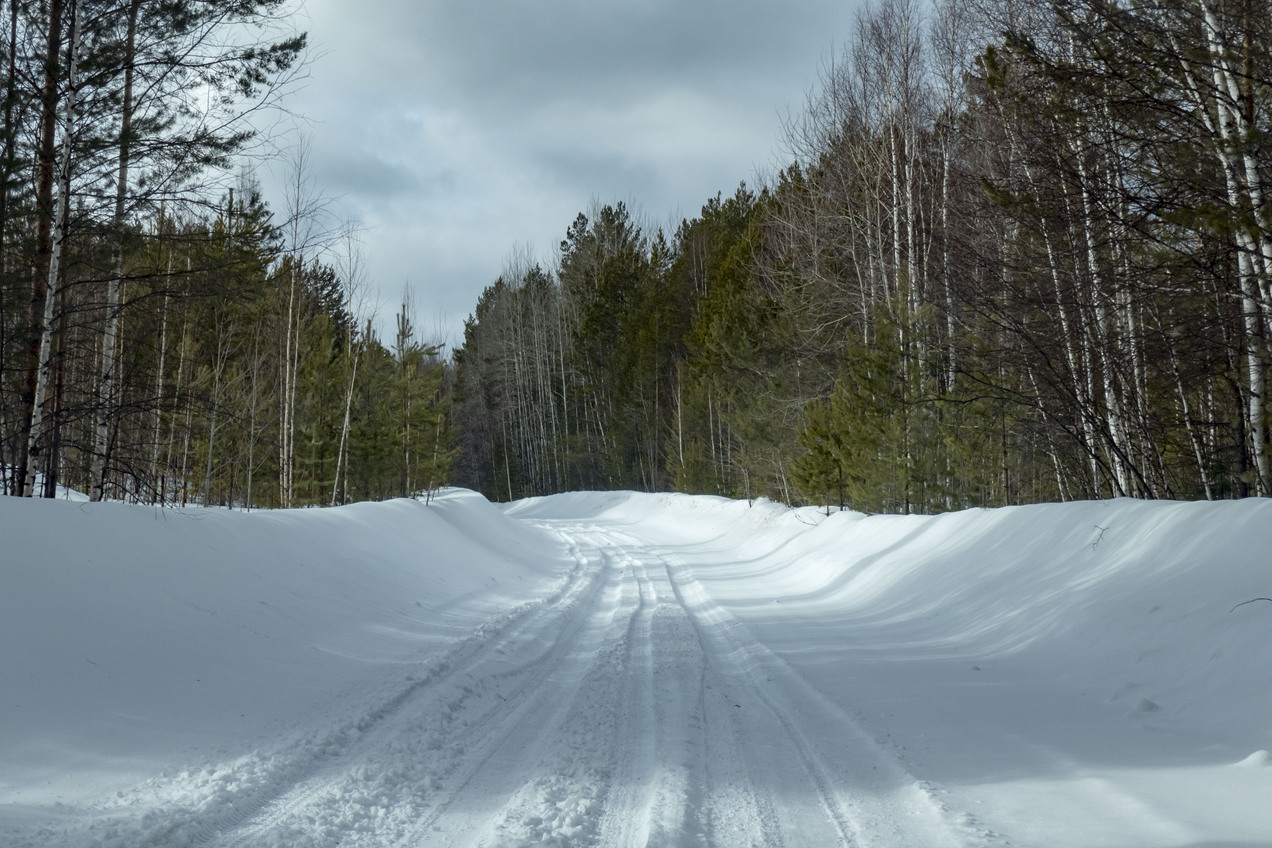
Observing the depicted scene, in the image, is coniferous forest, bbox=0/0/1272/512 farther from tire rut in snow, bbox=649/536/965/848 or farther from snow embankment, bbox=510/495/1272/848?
tire rut in snow, bbox=649/536/965/848

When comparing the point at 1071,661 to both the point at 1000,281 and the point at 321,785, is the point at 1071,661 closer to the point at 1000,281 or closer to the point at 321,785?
the point at 321,785

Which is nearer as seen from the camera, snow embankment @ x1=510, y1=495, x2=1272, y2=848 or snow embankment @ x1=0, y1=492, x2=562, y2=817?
snow embankment @ x1=510, y1=495, x2=1272, y2=848

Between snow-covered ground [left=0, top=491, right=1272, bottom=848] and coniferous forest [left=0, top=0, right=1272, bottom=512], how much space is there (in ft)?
5.21

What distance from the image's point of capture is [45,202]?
6.98 m

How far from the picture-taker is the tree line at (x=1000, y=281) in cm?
674

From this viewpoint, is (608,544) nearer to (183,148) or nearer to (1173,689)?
(183,148)

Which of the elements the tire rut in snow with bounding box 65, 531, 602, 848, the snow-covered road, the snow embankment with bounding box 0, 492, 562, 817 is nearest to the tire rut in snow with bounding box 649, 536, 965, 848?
the snow-covered road

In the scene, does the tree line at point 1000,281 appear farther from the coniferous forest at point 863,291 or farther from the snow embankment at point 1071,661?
the snow embankment at point 1071,661

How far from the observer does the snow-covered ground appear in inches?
118

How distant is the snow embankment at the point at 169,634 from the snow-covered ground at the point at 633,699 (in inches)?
0.9

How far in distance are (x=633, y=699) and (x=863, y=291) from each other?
1657 cm

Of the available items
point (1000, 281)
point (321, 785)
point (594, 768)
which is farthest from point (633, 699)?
point (1000, 281)

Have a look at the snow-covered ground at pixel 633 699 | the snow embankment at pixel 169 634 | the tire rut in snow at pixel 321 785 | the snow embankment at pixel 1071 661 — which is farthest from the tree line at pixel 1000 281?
the snow embankment at pixel 169 634

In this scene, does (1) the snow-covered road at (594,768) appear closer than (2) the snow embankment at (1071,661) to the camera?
Yes
